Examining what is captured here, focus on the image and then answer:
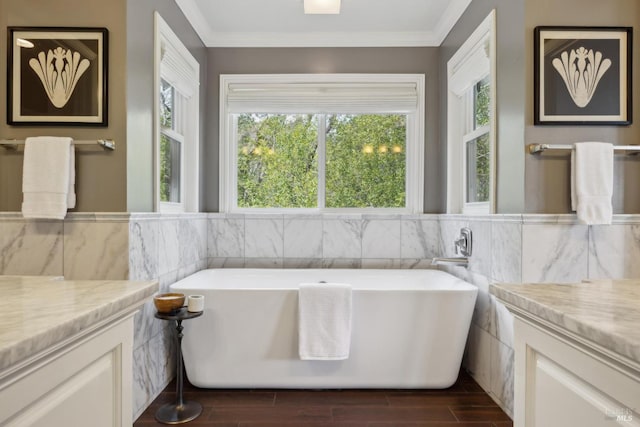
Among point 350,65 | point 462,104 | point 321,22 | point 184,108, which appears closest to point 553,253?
point 462,104

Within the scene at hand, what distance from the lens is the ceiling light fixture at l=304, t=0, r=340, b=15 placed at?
248 centimetres

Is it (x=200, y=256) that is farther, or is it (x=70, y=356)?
(x=200, y=256)

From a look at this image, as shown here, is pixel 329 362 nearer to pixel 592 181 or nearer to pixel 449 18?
pixel 592 181

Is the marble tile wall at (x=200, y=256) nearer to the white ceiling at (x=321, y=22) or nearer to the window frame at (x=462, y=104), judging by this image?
the window frame at (x=462, y=104)

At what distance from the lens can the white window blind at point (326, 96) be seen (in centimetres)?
319

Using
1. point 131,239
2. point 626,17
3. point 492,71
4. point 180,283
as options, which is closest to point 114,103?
point 131,239

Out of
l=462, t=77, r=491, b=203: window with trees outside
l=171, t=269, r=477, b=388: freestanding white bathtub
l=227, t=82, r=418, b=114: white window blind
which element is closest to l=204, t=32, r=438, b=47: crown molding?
l=227, t=82, r=418, b=114: white window blind

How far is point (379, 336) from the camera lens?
224cm

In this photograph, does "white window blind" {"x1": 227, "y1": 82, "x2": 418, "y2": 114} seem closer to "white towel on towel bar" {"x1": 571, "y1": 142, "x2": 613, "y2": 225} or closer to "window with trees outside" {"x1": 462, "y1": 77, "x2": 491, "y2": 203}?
"window with trees outside" {"x1": 462, "y1": 77, "x2": 491, "y2": 203}

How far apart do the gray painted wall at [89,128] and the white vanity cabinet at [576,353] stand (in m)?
1.77

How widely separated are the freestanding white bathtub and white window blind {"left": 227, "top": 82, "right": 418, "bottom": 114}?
5.52 feet

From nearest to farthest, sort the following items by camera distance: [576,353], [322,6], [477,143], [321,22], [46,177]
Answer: [576,353] < [46,177] < [322,6] < [477,143] < [321,22]

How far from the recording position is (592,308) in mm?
743

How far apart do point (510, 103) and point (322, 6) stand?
54.1 inches
